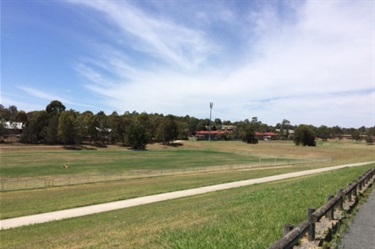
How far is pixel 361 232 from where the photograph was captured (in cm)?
1076

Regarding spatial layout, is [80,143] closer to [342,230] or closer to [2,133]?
[2,133]

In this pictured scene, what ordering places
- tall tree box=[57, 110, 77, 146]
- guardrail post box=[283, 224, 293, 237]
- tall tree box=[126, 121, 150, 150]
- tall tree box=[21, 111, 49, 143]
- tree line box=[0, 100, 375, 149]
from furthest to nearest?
tall tree box=[21, 111, 49, 143]
tall tree box=[126, 121, 150, 150]
tree line box=[0, 100, 375, 149]
tall tree box=[57, 110, 77, 146]
guardrail post box=[283, 224, 293, 237]

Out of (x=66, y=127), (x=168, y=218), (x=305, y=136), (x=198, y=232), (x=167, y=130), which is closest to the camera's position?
(x=198, y=232)

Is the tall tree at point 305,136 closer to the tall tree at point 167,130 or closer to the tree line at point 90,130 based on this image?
the tree line at point 90,130

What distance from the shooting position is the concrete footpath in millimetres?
9406

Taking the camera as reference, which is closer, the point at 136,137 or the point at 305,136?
the point at 136,137

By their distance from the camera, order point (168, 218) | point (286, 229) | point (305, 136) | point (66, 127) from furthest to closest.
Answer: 1. point (305, 136)
2. point (66, 127)
3. point (168, 218)
4. point (286, 229)

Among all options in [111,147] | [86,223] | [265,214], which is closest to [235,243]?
[265,214]

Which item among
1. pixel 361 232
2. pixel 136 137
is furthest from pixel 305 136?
pixel 361 232

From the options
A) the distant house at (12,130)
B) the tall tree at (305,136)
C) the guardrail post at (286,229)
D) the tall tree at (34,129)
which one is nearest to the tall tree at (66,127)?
A: the tall tree at (34,129)

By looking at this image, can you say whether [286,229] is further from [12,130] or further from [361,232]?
[12,130]

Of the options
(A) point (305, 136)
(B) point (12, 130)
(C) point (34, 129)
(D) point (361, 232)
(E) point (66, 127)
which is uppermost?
(A) point (305, 136)

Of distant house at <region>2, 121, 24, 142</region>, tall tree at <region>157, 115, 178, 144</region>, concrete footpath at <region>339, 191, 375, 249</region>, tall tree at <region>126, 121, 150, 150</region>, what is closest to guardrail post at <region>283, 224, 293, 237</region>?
concrete footpath at <region>339, 191, 375, 249</region>

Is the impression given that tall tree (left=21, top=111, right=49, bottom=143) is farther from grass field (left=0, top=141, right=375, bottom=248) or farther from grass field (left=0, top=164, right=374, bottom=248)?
grass field (left=0, top=164, right=374, bottom=248)
